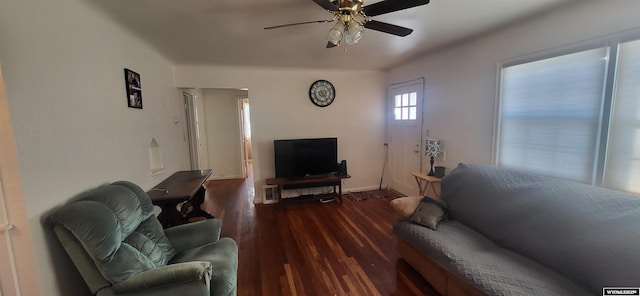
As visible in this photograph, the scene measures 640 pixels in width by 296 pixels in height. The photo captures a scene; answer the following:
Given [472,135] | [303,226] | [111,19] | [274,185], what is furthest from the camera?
[274,185]

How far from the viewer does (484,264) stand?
1596 millimetres

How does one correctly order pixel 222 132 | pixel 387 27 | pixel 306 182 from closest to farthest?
pixel 387 27
pixel 306 182
pixel 222 132

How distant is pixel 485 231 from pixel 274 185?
291 centimetres

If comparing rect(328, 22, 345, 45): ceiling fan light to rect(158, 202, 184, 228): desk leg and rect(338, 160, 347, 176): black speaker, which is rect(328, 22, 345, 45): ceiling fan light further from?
rect(338, 160, 347, 176): black speaker

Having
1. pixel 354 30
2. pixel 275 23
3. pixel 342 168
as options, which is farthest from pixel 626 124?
pixel 342 168

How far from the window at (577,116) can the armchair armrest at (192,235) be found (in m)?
3.00

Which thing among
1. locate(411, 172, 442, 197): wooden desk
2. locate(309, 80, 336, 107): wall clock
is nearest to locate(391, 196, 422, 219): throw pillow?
locate(411, 172, 442, 197): wooden desk

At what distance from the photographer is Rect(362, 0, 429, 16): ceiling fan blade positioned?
1489 millimetres

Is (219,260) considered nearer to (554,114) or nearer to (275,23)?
(275,23)

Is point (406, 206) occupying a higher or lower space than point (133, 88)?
lower

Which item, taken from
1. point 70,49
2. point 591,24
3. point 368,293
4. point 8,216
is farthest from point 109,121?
point 591,24

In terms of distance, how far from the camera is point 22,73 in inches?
47.4

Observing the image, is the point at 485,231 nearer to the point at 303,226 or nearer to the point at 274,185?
the point at 303,226

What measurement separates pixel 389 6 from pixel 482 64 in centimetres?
182
